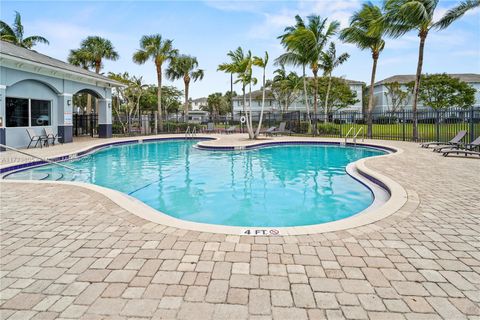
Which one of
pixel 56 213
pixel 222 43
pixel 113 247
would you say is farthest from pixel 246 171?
pixel 222 43

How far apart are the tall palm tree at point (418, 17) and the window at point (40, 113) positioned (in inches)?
688

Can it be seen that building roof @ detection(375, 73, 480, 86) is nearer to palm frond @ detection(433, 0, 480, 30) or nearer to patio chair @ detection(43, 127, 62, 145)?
palm frond @ detection(433, 0, 480, 30)

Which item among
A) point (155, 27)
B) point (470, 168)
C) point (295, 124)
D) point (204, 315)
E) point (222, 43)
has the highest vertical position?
point (155, 27)

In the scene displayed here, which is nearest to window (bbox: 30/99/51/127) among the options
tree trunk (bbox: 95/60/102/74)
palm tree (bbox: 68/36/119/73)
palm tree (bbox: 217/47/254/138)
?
palm tree (bbox: 217/47/254/138)

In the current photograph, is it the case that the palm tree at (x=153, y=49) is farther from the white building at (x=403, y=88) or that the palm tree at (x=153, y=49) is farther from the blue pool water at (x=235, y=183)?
the white building at (x=403, y=88)

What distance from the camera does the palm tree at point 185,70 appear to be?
2686 cm

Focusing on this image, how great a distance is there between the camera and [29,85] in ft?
46.0

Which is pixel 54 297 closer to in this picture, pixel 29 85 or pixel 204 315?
pixel 204 315

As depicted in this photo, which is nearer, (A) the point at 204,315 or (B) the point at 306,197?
(A) the point at 204,315

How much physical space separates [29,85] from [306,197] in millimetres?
14047

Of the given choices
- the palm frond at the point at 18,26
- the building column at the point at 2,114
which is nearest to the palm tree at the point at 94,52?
the palm frond at the point at 18,26

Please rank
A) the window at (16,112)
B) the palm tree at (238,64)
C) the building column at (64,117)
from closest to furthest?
the window at (16,112), the building column at (64,117), the palm tree at (238,64)

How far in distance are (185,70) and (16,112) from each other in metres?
15.9

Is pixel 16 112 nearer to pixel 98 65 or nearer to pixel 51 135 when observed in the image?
pixel 51 135
